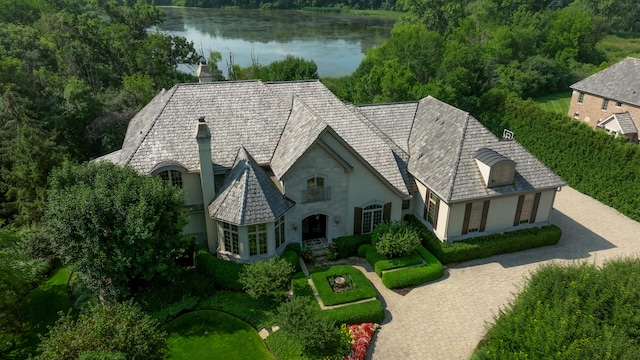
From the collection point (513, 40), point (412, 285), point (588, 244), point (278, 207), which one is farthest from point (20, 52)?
point (513, 40)

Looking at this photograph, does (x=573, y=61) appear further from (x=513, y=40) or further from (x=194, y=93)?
(x=194, y=93)

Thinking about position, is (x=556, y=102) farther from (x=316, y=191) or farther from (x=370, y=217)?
(x=316, y=191)

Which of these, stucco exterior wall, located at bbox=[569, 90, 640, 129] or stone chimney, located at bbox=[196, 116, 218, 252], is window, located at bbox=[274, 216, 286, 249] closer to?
stone chimney, located at bbox=[196, 116, 218, 252]

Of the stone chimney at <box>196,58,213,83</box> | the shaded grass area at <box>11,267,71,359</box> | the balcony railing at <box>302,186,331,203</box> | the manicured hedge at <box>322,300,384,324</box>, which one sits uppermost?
the stone chimney at <box>196,58,213,83</box>

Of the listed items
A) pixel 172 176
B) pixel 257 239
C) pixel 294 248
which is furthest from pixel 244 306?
pixel 172 176

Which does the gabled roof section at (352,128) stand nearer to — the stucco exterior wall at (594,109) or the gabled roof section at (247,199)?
the gabled roof section at (247,199)

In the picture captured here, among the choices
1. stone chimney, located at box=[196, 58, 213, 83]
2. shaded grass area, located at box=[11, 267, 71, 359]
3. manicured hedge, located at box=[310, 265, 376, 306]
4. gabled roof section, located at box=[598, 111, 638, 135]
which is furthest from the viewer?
gabled roof section, located at box=[598, 111, 638, 135]

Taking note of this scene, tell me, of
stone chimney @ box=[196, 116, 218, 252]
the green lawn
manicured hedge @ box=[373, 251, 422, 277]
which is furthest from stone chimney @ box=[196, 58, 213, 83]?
manicured hedge @ box=[373, 251, 422, 277]

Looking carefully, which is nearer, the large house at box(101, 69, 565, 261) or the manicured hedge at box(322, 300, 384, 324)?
the manicured hedge at box(322, 300, 384, 324)
